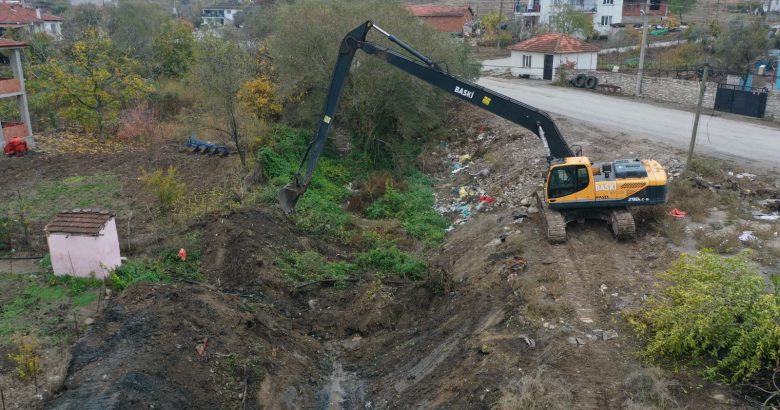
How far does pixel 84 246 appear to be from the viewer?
14.0m

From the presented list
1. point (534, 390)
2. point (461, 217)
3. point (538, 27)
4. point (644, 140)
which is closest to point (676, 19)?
point (538, 27)

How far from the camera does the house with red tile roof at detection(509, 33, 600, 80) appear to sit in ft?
125

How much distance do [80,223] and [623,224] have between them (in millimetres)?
12075

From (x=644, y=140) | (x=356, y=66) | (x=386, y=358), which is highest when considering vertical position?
(x=356, y=66)

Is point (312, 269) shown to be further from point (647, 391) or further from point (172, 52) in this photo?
point (172, 52)

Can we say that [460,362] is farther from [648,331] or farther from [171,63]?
[171,63]

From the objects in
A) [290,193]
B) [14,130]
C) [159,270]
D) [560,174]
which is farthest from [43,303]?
[14,130]

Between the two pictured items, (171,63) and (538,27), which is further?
(538,27)

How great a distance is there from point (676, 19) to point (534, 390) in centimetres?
5609

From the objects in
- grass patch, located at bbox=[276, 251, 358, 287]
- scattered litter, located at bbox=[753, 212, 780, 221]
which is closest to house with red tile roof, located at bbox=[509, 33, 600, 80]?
scattered litter, located at bbox=[753, 212, 780, 221]

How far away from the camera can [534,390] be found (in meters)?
9.70

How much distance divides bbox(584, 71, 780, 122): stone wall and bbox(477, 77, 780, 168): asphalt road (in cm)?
139

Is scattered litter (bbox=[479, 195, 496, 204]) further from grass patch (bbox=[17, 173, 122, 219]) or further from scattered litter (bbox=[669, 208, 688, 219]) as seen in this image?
grass patch (bbox=[17, 173, 122, 219])

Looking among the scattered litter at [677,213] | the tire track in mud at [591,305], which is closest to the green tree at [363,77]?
the tire track in mud at [591,305]
